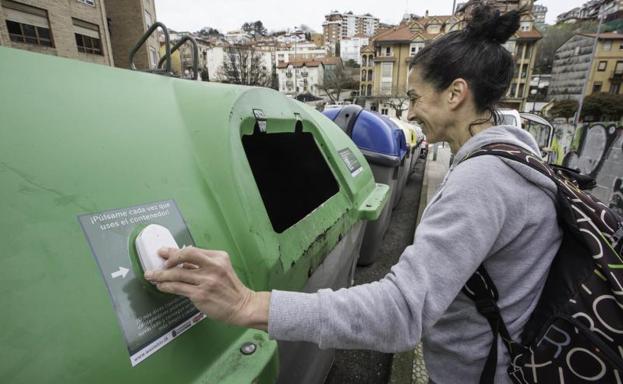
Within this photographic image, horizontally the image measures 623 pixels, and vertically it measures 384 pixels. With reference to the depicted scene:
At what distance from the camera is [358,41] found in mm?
76812

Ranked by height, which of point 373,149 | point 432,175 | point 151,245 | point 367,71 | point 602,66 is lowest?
point 432,175

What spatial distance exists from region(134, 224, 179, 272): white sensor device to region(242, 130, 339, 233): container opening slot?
91 centimetres

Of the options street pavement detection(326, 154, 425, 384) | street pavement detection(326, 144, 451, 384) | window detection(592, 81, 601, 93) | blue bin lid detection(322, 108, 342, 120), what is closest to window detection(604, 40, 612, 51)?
window detection(592, 81, 601, 93)

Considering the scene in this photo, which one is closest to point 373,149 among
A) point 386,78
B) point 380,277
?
point 380,277

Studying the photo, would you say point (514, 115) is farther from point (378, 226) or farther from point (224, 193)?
point (224, 193)

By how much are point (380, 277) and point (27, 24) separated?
1864 centimetres

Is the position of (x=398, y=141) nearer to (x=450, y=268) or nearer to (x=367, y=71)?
(x=450, y=268)

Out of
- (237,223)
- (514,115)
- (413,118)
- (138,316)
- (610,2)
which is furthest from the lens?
(610,2)

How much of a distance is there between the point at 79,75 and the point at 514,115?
852 cm

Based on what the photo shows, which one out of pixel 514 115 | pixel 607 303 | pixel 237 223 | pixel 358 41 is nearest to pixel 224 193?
pixel 237 223

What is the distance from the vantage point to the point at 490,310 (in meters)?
0.96

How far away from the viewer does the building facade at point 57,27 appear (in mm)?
A: 13406

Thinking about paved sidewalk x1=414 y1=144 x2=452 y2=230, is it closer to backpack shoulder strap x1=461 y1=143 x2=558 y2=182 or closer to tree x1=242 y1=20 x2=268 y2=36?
backpack shoulder strap x1=461 y1=143 x2=558 y2=182

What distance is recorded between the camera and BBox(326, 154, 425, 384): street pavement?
2.48 m
